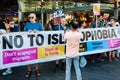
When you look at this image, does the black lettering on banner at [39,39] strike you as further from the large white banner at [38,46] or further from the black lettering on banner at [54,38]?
the black lettering on banner at [54,38]

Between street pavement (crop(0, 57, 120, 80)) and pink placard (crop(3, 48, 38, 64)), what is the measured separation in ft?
2.09

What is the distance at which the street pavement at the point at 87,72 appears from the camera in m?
9.72

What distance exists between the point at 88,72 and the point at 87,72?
0.03 metres

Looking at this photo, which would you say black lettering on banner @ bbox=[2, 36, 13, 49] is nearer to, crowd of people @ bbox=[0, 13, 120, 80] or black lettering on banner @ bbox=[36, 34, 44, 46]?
crowd of people @ bbox=[0, 13, 120, 80]

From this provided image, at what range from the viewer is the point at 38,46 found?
32.2ft

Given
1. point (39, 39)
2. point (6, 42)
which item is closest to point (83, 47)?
point (39, 39)

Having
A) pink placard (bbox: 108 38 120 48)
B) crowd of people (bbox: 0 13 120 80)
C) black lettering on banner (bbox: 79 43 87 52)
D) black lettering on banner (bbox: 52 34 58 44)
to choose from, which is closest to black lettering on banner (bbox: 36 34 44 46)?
crowd of people (bbox: 0 13 120 80)

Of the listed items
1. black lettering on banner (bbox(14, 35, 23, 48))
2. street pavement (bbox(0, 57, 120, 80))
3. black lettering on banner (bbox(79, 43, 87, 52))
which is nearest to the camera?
black lettering on banner (bbox(14, 35, 23, 48))

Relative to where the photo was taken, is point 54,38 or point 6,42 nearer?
point 6,42

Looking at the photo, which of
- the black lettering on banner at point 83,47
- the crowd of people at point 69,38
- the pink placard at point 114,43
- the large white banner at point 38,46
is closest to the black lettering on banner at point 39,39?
the large white banner at point 38,46

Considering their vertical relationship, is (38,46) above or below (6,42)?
below

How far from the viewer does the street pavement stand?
31.9 ft

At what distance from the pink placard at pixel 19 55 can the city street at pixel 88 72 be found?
64 cm

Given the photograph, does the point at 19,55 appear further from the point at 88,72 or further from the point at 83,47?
the point at 83,47
